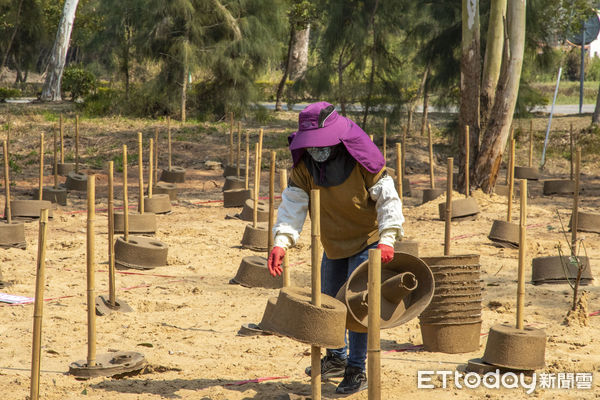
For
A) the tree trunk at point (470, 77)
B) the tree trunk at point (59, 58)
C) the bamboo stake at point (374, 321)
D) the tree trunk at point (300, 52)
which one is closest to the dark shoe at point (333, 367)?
the bamboo stake at point (374, 321)

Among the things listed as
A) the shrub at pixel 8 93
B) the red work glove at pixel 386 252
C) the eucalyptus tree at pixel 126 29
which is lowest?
the red work glove at pixel 386 252

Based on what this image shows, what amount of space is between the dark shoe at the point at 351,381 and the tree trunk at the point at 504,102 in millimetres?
7595

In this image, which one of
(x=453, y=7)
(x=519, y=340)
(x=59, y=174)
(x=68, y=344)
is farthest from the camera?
(x=453, y=7)

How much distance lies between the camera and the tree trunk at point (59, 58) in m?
23.1

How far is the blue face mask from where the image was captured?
12.4ft

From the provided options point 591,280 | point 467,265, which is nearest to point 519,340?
point 467,265

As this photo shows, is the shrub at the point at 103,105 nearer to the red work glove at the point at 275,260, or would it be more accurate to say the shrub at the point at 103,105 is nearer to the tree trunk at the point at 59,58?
the tree trunk at the point at 59,58

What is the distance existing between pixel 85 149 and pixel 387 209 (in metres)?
11.6

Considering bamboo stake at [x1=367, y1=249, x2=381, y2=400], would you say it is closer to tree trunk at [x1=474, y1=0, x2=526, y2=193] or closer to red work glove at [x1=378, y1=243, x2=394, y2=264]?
red work glove at [x1=378, y1=243, x2=394, y2=264]

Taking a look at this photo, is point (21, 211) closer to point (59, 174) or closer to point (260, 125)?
point (59, 174)

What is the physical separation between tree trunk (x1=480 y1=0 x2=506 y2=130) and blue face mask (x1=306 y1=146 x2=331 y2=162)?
777cm

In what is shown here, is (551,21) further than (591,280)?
Yes

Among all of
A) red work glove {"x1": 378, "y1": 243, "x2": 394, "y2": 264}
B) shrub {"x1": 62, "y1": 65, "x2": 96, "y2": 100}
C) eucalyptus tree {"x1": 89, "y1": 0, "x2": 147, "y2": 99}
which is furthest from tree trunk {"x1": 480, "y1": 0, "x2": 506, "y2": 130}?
shrub {"x1": 62, "y1": 65, "x2": 96, "y2": 100}

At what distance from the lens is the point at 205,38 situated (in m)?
17.6
